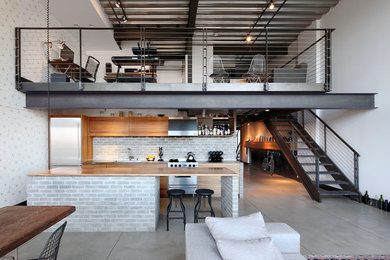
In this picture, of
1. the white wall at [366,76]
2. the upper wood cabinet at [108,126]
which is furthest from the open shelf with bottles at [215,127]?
the white wall at [366,76]

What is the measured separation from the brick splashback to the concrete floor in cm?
205

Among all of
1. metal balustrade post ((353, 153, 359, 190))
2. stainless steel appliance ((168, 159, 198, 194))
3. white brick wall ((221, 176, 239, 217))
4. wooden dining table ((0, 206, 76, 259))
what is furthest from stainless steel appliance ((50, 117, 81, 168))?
metal balustrade post ((353, 153, 359, 190))

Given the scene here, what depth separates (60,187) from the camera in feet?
11.9

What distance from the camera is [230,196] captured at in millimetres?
3789

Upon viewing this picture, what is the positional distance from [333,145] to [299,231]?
373 cm

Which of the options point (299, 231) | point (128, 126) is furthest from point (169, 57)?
point (299, 231)

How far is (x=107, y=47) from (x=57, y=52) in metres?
1.68

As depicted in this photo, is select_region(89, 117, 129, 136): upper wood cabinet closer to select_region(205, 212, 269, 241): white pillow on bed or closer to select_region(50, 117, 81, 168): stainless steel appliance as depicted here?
select_region(50, 117, 81, 168): stainless steel appliance

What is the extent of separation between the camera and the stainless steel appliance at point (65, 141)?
18.5ft

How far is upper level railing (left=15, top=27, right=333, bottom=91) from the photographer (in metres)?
4.59

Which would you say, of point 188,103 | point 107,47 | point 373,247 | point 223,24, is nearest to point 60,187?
point 188,103

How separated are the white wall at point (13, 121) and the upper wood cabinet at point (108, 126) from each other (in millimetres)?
1463

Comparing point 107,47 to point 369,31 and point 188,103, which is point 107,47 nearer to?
point 188,103

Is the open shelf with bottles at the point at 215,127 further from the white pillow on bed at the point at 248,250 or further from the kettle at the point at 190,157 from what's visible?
the white pillow on bed at the point at 248,250
